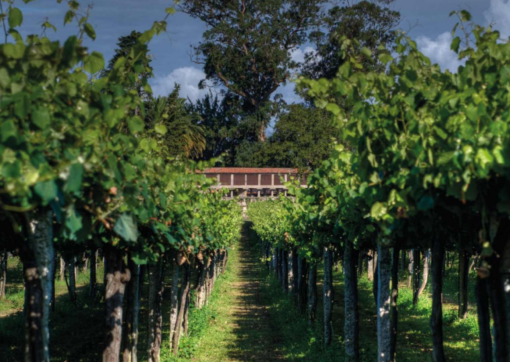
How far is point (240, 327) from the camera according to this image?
1773 centimetres

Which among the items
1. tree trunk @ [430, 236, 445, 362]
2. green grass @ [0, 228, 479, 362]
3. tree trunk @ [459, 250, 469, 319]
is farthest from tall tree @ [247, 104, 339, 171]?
tree trunk @ [430, 236, 445, 362]

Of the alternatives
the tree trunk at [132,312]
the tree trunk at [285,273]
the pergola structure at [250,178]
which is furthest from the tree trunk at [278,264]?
the pergola structure at [250,178]

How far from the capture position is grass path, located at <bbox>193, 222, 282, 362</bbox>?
14234 millimetres

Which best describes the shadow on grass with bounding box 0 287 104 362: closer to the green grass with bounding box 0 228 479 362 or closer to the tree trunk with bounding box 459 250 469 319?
the green grass with bounding box 0 228 479 362

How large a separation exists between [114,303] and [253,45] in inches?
2420

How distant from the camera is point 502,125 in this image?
4074 mm

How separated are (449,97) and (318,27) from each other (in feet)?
219

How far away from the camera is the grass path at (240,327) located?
46.7ft

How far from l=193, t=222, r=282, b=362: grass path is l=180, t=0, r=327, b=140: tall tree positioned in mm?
39172

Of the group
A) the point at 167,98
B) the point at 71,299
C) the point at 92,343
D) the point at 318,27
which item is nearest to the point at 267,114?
the point at 318,27

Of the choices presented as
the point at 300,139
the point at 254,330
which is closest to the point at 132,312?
the point at 254,330

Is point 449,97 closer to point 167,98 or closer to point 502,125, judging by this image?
point 502,125

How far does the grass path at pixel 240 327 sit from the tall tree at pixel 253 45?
39172 mm

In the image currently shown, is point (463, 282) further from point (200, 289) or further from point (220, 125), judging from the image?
point (220, 125)
